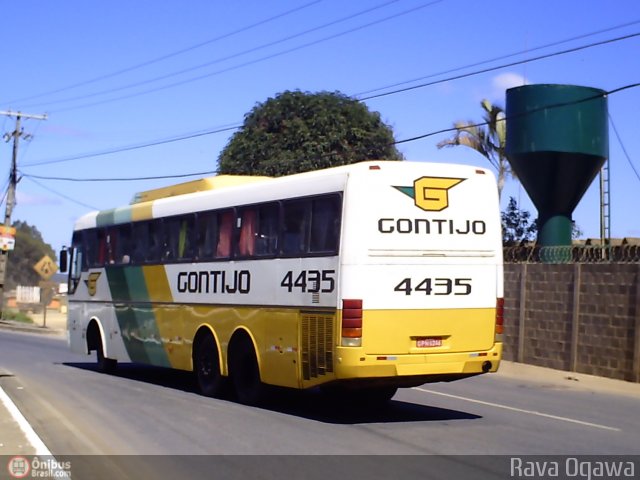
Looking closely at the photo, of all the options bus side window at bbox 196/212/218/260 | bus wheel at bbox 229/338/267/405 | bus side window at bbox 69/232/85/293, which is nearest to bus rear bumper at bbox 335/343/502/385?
bus wheel at bbox 229/338/267/405

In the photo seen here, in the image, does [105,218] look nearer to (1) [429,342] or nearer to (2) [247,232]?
(2) [247,232]

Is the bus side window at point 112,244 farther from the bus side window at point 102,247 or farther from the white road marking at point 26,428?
the white road marking at point 26,428

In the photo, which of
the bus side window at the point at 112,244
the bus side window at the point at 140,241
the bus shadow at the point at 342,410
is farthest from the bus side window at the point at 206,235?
the bus side window at the point at 112,244

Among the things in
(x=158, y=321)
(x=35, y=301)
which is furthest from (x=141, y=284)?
(x=35, y=301)

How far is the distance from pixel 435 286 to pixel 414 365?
3.43ft

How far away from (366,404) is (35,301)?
59.6m

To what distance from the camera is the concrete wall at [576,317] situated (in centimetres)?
1772

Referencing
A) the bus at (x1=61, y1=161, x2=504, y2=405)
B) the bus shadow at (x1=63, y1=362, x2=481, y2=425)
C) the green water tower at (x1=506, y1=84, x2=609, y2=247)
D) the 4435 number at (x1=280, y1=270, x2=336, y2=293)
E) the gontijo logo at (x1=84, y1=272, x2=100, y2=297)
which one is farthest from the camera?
the green water tower at (x1=506, y1=84, x2=609, y2=247)

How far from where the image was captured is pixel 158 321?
1633cm

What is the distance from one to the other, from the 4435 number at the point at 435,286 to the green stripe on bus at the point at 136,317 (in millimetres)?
6037

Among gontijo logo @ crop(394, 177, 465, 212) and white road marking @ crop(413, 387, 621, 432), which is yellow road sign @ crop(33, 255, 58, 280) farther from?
gontijo logo @ crop(394, 177, 465, 212)

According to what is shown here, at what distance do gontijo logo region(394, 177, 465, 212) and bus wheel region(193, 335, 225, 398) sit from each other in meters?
4.55

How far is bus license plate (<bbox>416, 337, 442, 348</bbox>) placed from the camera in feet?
37.9

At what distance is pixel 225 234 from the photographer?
14.3 m
